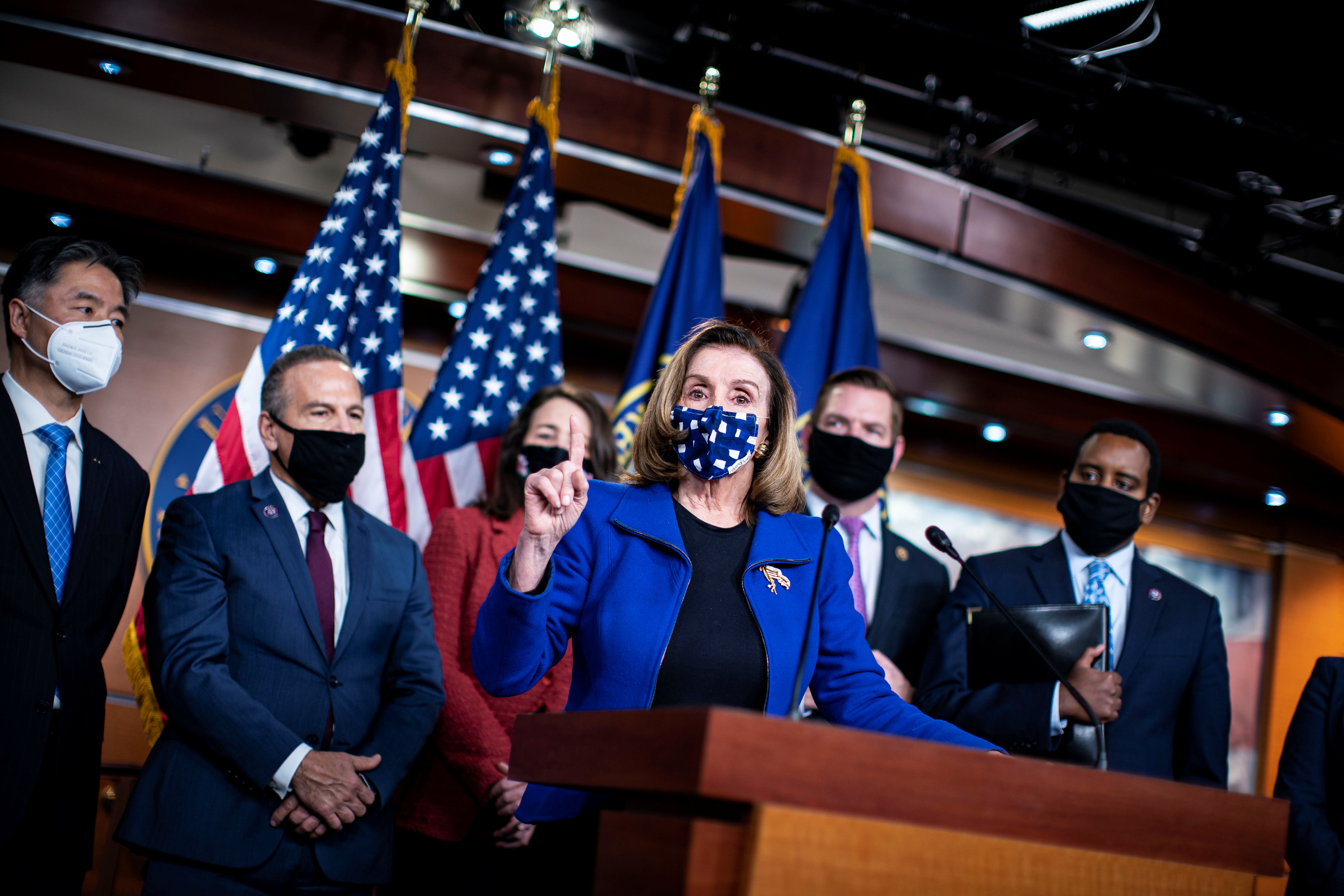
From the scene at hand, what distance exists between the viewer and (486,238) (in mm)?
5402

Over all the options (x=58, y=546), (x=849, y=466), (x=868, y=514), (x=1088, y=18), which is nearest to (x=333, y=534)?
(x=58, y=546)

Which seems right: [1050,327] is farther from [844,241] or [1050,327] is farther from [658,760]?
[658,760]

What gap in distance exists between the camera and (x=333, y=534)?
113 inches

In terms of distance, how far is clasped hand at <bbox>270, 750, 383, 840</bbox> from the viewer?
95.7 inches

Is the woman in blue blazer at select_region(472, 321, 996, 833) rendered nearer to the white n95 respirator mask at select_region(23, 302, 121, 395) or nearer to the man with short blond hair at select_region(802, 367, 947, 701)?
the man with short blond hair at select_region(802, 367, 947, 701)

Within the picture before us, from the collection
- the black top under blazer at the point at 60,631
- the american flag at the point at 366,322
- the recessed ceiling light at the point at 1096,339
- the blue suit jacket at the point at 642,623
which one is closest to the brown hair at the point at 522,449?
the american flag at the point at 366,322

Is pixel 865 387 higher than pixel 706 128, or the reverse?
pixel 706 128

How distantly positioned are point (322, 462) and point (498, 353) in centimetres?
120

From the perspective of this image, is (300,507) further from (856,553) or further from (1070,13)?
(1070,13)

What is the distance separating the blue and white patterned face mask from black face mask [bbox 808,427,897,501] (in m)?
1.24

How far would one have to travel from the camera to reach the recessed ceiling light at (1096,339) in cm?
536

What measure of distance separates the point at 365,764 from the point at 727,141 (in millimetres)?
3011

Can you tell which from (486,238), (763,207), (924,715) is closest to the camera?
(924,715)

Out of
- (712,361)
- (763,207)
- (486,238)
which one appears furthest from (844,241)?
(712,361)
